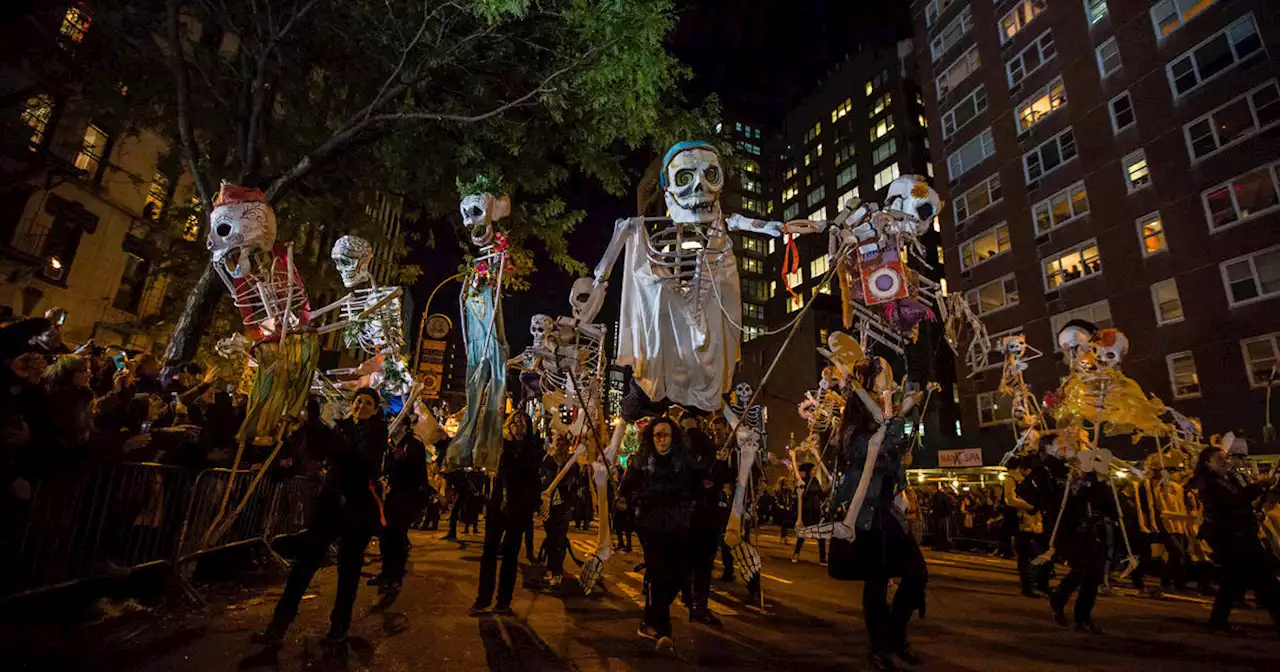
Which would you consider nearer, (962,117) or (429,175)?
(429,175)

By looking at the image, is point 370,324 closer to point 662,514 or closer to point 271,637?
point 271,637

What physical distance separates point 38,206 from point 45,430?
1966cm

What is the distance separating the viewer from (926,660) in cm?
463

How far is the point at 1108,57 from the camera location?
932 inches

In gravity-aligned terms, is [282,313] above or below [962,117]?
below

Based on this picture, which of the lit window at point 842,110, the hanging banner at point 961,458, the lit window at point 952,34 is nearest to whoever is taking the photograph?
the hanging banner at point 961,458

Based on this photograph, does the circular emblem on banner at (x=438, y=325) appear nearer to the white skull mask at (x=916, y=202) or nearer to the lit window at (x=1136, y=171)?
the white skull mask at (x=916, y=202)

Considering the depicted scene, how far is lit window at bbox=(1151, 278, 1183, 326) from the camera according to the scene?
20.4 metres

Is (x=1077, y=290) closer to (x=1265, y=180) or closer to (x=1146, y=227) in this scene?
(x=1146, y=227)

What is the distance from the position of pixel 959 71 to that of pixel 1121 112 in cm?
1060

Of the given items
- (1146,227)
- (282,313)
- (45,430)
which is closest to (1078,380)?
(282,313)

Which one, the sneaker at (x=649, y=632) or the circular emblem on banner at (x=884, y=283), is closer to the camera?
the sneaker at (x=649, y=632)

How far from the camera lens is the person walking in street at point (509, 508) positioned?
5594mm

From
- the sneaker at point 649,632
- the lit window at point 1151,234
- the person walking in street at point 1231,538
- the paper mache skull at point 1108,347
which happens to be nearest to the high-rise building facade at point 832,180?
the lit window at point 1151,234
